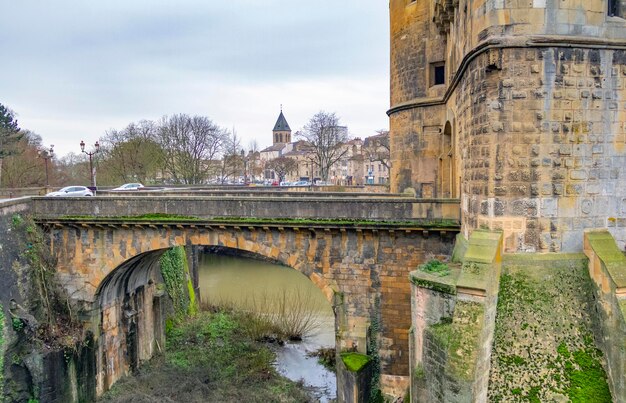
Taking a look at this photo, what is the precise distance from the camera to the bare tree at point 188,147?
4281 centimetres

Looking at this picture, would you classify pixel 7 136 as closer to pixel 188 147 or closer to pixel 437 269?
pixel 188 147

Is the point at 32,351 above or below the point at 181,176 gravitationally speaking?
below

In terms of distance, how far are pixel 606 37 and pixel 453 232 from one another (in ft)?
16.1

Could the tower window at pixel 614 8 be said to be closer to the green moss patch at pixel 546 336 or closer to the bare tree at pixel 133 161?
the green moss patch at pixel 546 336

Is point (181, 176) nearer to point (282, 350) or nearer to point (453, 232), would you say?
point (282, 350)

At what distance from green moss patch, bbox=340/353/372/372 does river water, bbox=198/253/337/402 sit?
478 cm

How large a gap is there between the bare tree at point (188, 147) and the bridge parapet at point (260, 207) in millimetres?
29876

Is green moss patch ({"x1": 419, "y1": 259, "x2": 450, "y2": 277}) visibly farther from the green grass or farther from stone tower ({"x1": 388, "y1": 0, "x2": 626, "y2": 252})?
the green grass

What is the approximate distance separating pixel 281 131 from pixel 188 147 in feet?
232

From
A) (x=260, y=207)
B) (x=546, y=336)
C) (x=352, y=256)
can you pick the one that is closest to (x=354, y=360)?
(x=352, y=256)

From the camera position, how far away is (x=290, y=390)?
15391 mm

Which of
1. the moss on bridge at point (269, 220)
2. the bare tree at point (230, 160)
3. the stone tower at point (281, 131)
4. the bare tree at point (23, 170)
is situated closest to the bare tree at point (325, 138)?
the bare tree at point (230, 160)

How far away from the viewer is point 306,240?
11.6 m

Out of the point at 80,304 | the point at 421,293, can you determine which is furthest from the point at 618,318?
the point at 80,304
